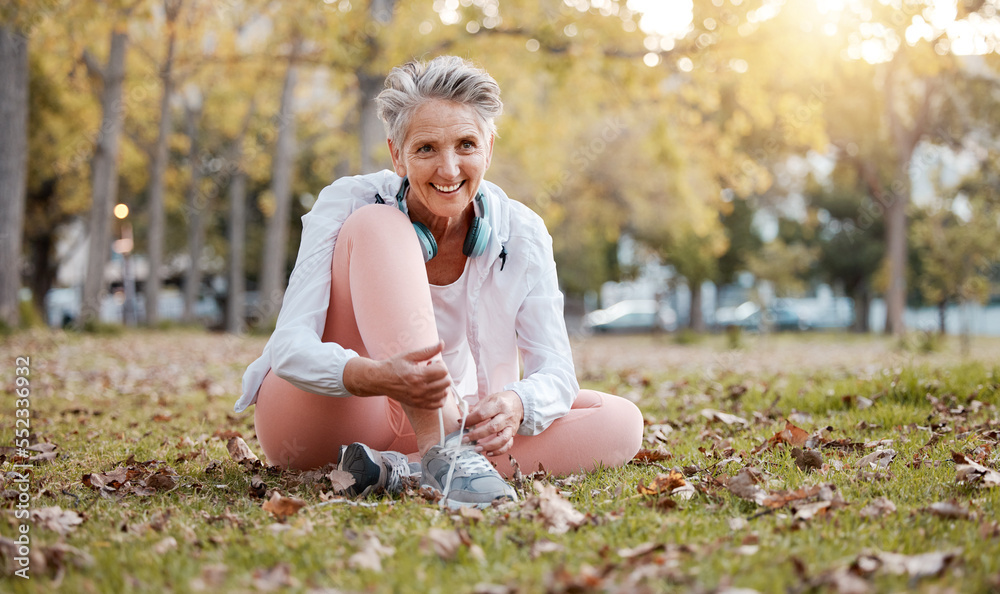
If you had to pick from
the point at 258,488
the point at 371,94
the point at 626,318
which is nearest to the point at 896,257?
the point at 626,318

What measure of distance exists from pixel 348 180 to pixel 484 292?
2.07ft

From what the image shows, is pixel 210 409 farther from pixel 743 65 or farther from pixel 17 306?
pixel 743 65

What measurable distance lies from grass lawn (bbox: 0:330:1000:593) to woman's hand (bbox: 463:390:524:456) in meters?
0.21

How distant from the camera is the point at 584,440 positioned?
286cm

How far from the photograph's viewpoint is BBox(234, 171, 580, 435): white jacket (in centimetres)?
256

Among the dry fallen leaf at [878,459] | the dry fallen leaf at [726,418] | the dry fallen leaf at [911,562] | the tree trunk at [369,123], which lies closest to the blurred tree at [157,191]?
the tree trunk at [369,123]

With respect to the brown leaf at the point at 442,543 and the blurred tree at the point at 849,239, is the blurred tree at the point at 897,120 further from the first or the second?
the brown leaf at the point at 442,543

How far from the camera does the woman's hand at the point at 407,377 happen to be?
2.19 meters

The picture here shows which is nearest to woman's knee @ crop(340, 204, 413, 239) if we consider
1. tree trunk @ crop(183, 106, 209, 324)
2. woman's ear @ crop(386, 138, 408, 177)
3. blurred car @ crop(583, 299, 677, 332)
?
woman's ear @ crop(386, 138, 408, 177)

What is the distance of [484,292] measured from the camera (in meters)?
2.86

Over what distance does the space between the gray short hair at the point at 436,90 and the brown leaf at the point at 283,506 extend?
1.23m

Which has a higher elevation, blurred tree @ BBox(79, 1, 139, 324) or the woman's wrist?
blurred tree @ BBox(79, 1, 139, 324)

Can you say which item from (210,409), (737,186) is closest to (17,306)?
(210,409)

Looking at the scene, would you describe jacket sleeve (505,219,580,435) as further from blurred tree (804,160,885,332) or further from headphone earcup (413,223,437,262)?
blurred tree (804,160,885,332)
